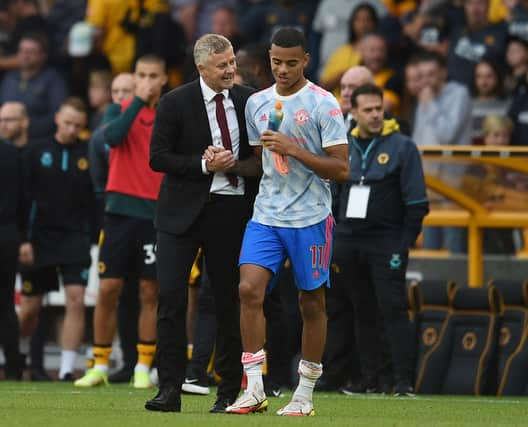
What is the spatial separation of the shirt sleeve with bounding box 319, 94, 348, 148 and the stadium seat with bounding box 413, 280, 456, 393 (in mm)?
4534

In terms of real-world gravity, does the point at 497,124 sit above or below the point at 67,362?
above

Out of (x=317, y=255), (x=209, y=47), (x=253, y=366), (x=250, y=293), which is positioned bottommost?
(x=253, y=366)

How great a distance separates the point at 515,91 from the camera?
51.5 feet

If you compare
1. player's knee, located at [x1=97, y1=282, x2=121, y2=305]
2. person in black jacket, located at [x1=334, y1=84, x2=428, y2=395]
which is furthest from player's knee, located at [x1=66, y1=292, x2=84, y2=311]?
person in black jacket, located at [x1=334, y1=84, x2=428, y2=395]

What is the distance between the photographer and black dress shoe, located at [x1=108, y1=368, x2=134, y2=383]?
1327 centimetres

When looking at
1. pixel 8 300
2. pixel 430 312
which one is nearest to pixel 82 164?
pixel 8 300

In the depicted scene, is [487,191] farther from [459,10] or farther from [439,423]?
[439,423]

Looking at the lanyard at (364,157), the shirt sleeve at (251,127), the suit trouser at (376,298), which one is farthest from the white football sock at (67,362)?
the shirt sleeve at (251,127)

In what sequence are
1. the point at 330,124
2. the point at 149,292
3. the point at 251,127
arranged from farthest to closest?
the point at 149,292, the point at 251,127, the point at 330,124

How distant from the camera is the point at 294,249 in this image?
28.6ft

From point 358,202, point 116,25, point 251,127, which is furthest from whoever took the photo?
point 116,25

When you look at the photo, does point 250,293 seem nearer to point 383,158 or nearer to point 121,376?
point 383,158

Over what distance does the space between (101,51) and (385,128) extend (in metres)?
7.68

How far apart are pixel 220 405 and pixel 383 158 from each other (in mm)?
3504
